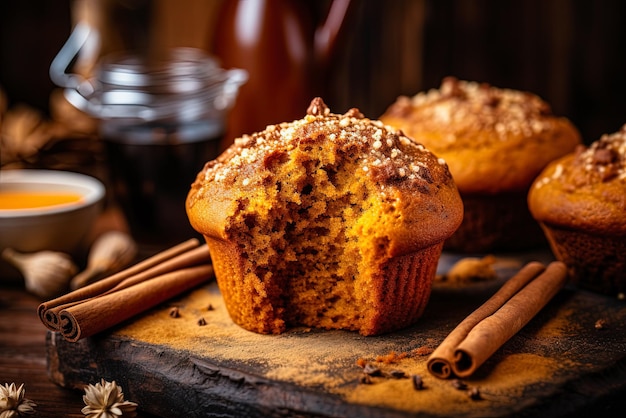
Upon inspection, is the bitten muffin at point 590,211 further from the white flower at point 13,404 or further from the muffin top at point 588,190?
the white flower at point 13,404

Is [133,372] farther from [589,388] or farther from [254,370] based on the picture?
[589,388]

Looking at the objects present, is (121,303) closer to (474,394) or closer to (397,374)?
(397,374)

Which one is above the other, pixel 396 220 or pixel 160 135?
pixel 396 220

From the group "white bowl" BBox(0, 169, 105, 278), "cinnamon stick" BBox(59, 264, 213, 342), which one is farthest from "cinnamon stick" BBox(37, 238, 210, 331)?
"white bowl" BBox(0, 169, 105, 278)

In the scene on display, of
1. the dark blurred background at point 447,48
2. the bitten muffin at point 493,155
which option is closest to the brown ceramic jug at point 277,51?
the bitten muffin at point 493,155

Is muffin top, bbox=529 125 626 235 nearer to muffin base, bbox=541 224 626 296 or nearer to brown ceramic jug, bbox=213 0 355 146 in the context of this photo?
muffin base, bbox=541 224 626 296

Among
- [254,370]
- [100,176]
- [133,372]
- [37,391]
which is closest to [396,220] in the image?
[254,370]
